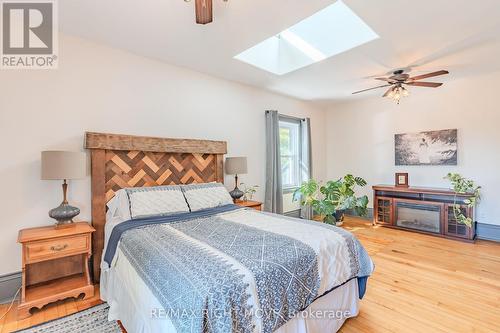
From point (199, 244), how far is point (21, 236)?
1635 mm

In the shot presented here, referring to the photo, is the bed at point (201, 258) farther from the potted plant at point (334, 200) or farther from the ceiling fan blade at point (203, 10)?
the potted plant at point (334, 200)

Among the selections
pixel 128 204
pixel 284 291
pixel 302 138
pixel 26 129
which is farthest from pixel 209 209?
pixel 302 138

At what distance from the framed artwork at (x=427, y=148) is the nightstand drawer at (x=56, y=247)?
528cm

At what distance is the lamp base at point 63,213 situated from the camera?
223 cm

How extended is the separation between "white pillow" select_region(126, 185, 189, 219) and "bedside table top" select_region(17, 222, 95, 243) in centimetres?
44

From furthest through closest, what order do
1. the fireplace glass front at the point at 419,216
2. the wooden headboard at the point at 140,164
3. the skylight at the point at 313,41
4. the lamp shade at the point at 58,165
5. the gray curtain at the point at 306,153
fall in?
the gray curtain at the point at 306,153 < the fireplace glass front at the point at 419,216 < the skylight at the point at 313,41 < the wooden headboard at the point at 140,164 < the lamp shade at the point at 58,165

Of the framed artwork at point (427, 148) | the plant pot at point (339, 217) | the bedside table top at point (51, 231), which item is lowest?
the plant pot at point (339, 217)

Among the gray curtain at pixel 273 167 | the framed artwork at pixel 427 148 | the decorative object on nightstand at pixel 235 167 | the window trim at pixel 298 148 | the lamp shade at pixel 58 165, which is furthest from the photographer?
the window trim at pixel 298 148

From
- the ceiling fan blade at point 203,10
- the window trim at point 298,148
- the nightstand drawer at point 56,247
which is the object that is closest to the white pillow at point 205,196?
the nightstand drawer at point 56,247

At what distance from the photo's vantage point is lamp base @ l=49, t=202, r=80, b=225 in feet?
7.31

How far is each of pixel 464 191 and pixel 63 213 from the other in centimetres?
544

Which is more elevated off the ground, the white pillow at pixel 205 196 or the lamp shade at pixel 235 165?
the lamp shade at pixel 235 165

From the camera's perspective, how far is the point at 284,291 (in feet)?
4.54
